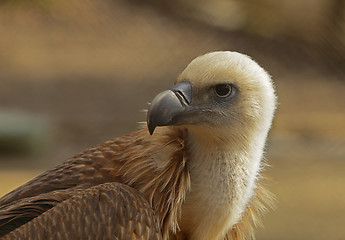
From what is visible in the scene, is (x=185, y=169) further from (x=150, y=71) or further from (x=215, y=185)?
(x=150, y=71)

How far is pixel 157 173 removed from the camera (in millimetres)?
2324

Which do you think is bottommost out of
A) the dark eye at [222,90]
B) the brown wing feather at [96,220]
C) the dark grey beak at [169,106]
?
the brown wing feather at [96,220]

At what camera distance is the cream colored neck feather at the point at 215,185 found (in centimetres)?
228

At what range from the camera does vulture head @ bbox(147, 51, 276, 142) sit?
7.43 feet

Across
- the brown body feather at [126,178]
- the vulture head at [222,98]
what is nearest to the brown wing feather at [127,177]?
the brown body feather at [126,178]

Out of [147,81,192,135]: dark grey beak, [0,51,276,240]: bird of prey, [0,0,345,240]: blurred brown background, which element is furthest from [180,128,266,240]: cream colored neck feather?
[0,0,345,240]: blurred brown background

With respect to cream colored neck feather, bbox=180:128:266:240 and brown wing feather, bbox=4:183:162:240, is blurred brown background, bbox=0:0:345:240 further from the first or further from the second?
brown wing feather, bbox=4:183:162:240

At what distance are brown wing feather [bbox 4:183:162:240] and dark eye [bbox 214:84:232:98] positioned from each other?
A: 43cm

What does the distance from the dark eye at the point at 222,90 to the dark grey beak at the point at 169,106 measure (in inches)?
3.8

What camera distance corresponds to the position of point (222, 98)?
91.0 inches

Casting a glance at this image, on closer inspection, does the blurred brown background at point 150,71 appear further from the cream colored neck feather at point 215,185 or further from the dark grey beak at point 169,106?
the dark grey beak at point 169,106

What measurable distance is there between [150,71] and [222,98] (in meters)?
4.29

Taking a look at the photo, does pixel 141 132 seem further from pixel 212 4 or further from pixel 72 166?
pixel 212 4

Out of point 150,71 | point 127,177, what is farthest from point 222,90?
point 150,71
